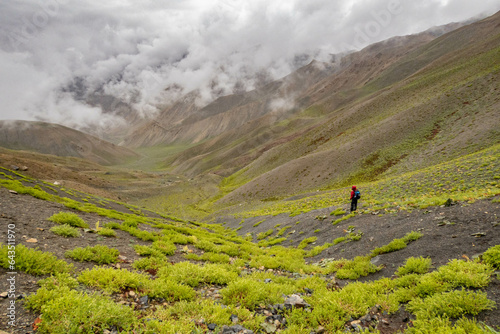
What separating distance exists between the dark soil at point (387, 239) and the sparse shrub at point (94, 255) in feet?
0.95

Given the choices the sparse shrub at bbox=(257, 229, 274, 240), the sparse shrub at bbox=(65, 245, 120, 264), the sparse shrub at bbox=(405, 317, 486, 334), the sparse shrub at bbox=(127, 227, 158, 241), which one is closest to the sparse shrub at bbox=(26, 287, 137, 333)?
the sparse shrub at bbox=(65, 245, 120, 264)

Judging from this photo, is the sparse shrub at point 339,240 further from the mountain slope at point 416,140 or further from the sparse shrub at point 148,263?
the mountain slope at point 416,140

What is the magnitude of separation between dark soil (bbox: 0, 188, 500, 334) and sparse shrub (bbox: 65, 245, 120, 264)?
0.29 meters

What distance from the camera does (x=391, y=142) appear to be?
72.8m

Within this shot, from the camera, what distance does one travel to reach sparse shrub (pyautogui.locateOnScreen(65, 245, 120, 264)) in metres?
8.47

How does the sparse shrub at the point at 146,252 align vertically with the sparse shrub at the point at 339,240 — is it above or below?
above

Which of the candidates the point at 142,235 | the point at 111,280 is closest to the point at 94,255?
the point at 111,280

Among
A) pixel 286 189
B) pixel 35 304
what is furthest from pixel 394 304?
pixel 286 189

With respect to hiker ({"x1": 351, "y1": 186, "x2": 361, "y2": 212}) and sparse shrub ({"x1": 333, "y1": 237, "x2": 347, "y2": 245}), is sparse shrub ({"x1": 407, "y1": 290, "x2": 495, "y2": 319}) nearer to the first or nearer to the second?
sparse shrub ({"x1": 333, "y1": 237, "x2": 347, "y2": 245})

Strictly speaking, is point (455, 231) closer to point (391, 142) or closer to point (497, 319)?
point (497, 319)

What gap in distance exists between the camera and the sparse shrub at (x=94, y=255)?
333 inches

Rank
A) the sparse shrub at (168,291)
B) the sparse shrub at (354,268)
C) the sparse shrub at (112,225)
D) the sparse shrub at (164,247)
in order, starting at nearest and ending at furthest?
the sparse shrub at (168,291) → the sparse shrub at (354,268) → the sparse shrub at (164,247) → the sparse shrub at (112,225)

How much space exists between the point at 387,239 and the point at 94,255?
14.9 metres

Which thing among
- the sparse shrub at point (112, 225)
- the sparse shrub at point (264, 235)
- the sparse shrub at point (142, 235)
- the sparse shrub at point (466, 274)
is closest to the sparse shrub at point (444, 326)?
the sparse shrub at point (466, 274)
